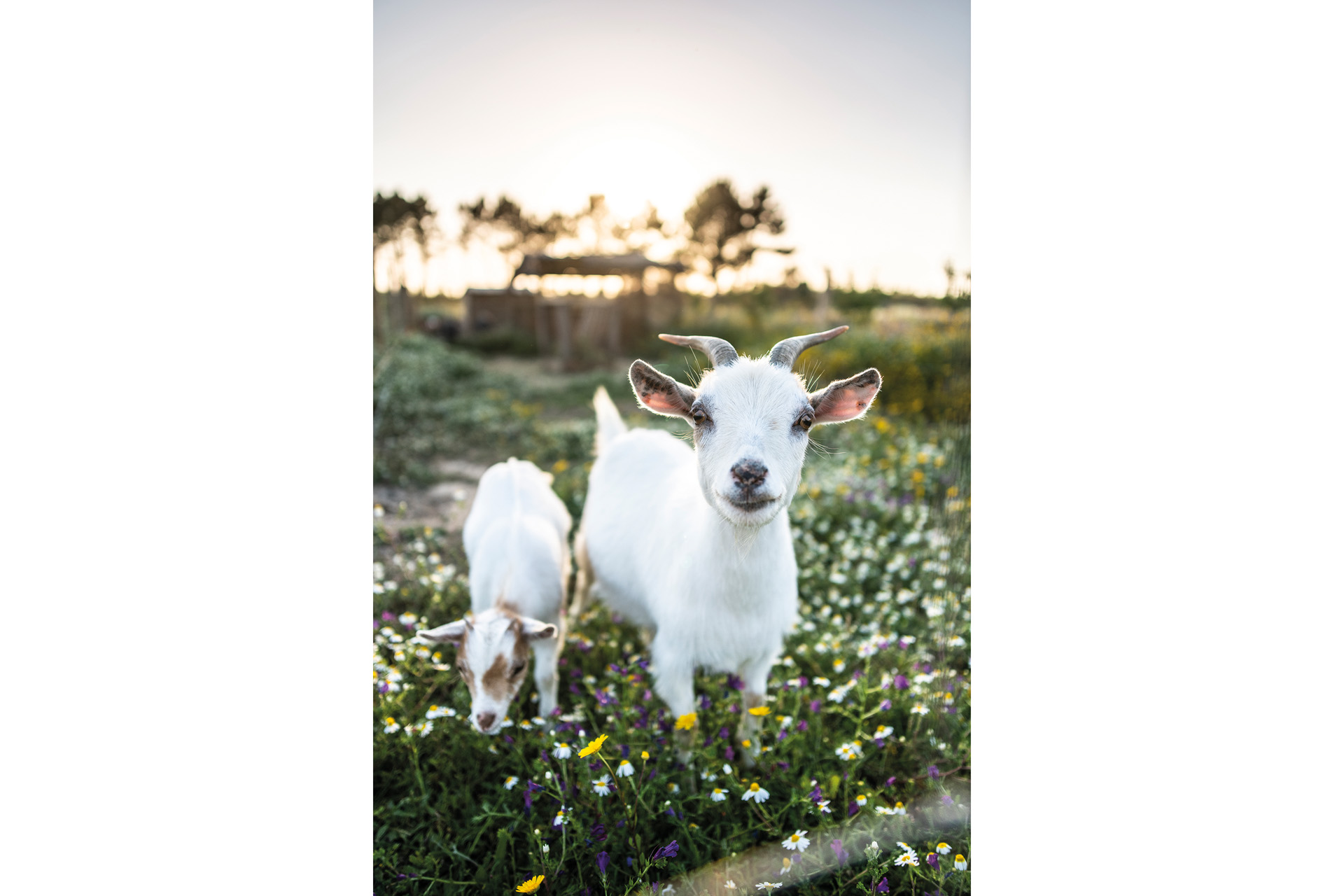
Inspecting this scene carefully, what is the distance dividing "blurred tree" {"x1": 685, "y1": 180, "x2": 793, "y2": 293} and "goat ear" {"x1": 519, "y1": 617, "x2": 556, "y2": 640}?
228cm

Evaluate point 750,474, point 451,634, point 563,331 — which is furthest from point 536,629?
point 563,331

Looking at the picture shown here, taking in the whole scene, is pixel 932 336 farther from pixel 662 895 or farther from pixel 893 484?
pixel 662 895

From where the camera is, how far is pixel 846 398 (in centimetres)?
172

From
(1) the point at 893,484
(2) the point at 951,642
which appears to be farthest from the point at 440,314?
(2) the point at 951,642

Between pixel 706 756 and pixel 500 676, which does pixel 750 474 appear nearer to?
pixel 706 756

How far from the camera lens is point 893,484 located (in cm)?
386

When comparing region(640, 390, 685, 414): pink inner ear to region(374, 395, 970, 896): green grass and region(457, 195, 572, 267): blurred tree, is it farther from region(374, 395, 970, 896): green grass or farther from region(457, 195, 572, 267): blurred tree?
region(457, 195, 572, 267): blurred tree

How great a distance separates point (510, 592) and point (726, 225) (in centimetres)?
273

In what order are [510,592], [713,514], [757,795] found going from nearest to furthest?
1. [757,795]
2. [713,514]
3. [510,592]

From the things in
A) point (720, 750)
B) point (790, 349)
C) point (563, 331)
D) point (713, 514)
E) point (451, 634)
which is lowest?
point (720, 750)

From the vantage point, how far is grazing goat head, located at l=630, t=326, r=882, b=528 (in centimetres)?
158

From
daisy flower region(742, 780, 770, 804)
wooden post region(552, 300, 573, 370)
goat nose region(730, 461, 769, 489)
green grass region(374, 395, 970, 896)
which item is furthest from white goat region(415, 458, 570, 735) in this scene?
wooden post region(552, 300, 573, 370)
